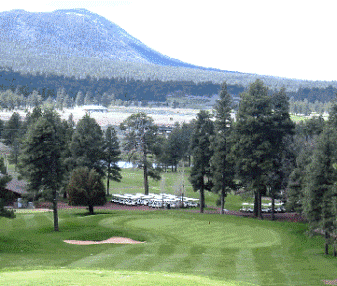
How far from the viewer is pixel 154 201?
68188 millimetres

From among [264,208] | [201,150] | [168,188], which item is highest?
[201,150]

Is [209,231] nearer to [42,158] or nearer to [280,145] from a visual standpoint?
[42,158]

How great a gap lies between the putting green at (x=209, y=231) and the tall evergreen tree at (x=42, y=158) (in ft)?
22.2

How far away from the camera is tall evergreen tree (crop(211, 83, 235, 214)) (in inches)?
2333

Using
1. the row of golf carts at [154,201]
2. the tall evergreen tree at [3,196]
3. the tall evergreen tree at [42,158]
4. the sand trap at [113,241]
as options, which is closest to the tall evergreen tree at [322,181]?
the sand trap at [113,241]

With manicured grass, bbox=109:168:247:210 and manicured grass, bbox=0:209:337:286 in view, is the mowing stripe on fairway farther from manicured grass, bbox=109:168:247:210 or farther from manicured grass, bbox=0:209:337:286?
manicured grass, bbox=109:168:247:210

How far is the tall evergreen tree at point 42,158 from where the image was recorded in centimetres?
4394

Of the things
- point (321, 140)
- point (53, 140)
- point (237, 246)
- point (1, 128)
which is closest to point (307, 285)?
Answer: point (237, 246)

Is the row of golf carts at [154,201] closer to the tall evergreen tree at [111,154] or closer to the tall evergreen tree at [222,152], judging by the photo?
the tall evergreen tree at [111,154]

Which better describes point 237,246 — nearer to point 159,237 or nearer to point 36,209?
point 159,237

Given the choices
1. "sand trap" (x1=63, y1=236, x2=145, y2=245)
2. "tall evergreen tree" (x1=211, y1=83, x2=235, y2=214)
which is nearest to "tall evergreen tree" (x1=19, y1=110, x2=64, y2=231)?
"sand trap" (x1=63, y1=236, x2=145, y2=245)

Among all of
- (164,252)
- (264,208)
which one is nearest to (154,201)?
(264,208)

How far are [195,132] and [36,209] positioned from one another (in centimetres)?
2026

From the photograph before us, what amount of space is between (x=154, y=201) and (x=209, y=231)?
24304 mm
